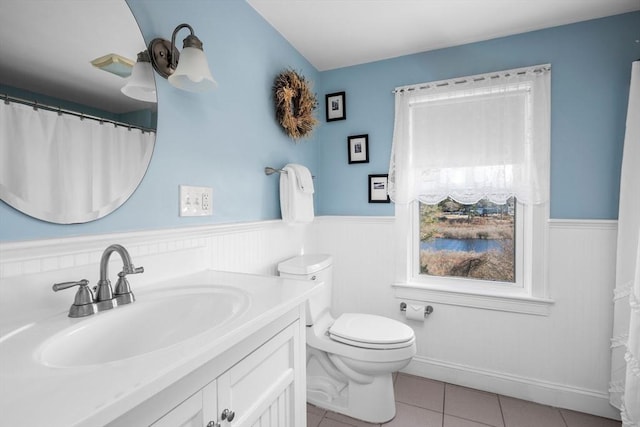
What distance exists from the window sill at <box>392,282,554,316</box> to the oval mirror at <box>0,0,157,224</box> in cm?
181

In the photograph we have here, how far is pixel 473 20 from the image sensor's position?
1.80m

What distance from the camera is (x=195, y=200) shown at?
131cm

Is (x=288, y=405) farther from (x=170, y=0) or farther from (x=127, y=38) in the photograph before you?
(x=170, y=0)

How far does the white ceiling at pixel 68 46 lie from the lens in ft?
2.66

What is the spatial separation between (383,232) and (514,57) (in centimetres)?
138

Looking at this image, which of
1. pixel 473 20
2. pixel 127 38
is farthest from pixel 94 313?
pixel 473 20

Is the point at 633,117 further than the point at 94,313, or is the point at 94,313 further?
the point at 633,117

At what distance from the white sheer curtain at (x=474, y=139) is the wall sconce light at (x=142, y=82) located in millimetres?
1557

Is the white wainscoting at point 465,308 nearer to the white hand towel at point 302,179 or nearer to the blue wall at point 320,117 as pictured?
the blue wall at point 320,117

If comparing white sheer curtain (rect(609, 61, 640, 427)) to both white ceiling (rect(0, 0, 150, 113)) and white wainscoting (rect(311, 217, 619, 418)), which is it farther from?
white ceiling (rect(0, 0, 150, 113))

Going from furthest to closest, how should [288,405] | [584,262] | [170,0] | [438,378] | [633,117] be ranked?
[438,378], [584,262], [633,117], [170,0], [288,405]

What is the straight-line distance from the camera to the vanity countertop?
419mm

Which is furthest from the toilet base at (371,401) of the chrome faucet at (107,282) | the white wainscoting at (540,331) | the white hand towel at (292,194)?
the chrome faucet at (107,282)

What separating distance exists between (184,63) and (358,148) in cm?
144
